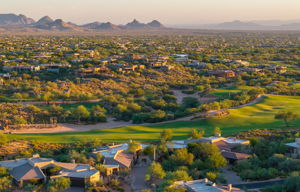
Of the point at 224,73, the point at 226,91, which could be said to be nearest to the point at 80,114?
the point at 226,91

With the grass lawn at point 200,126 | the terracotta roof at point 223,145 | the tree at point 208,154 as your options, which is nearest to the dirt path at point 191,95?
the grass lawn at point 200,126

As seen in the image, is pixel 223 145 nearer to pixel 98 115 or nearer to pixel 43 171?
pixel 43 171

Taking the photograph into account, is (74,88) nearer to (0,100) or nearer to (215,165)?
(0,100)

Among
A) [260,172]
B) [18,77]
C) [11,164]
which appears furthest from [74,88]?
[260,172]

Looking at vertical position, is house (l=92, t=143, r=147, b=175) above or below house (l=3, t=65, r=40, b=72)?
below

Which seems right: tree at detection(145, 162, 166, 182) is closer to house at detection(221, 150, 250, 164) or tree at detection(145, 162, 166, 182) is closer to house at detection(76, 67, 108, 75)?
house at detection(221, 150, 250, 164)

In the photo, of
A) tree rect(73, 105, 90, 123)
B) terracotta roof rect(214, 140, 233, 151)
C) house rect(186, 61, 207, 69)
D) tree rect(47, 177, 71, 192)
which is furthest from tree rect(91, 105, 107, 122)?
house rect(186, 61, 207, 69)

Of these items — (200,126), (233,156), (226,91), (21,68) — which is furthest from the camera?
(21,68)

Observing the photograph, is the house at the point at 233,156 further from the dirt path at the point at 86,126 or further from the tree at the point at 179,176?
the dirt path at the point at 86,126
